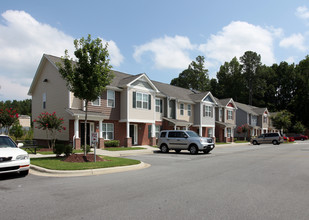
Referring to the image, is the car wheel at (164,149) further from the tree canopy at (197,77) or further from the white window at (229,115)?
the tree canopy at (197,77)

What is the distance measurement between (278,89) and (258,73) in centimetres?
1205

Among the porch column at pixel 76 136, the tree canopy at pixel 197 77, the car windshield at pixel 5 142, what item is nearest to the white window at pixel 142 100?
the porch column at pixel 76 136

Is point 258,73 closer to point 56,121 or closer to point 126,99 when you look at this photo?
Answer: point 126,99

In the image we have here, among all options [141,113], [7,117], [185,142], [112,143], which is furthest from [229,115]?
[7,117]

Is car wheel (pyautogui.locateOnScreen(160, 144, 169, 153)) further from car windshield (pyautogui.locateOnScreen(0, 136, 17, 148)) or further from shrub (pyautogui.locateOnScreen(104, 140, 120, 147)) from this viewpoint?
car windshield (pyautogui.locateOnScreen(0, 136, 17, 148))

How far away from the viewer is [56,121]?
61.7 feet

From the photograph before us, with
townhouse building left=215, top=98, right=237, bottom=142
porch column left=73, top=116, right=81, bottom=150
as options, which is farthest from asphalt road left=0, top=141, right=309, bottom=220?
townhouse building left=215, top=98, right=237, bottom=142

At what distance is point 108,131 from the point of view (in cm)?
2497

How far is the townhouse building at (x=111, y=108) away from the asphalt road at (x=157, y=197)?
41.8 feet

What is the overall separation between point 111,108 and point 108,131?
7.16 feet

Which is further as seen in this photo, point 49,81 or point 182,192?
point 49,81

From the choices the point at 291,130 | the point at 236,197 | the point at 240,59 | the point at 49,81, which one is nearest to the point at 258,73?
the point at 240,59

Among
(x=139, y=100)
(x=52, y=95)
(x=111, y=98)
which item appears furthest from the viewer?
(x=139, y=100)

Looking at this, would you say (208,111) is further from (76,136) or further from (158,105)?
(76,136)
